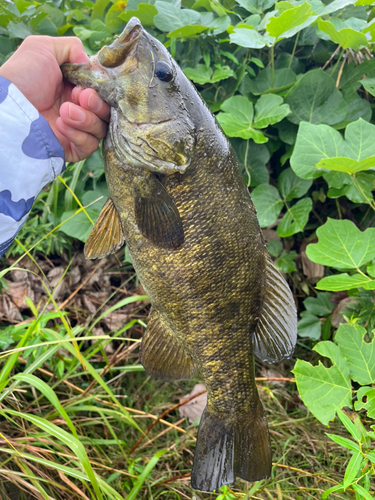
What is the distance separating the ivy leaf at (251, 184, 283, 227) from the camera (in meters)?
2.00

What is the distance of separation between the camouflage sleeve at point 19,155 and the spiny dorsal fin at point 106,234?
22 centimetres

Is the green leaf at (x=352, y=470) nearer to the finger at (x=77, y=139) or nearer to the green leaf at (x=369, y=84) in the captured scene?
the finger at (x=77, y=139)

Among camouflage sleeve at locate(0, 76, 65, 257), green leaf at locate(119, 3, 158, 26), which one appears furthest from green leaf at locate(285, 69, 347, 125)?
camouflage sleeve at locate(0, 76, 65, 257)

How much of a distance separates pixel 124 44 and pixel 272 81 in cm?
129

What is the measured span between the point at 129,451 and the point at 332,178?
1624mm

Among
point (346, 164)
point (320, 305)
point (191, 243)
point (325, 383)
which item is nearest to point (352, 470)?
point (325, 383)

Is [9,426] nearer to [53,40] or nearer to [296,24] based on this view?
[53,40]

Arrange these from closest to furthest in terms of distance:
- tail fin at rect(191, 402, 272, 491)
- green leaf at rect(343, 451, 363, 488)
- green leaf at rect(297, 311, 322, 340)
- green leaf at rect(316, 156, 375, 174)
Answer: green leaf at rect(343, 451, 363, 488) → tail fin at rect(191, 402, 272, 491) → green leaf at rect(316, 156, 375, 174) → green leaf at rect(297, 311, 322, 340)

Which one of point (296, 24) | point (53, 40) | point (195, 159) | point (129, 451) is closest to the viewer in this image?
point (195, 159)

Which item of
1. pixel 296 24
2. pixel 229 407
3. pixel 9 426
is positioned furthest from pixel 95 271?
pixel 296 24

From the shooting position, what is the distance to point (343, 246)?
1565 millimetres

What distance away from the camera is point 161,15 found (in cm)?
Result: 193

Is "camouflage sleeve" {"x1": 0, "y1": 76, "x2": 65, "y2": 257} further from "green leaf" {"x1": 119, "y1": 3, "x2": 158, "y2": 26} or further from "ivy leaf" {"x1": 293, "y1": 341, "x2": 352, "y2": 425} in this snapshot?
"green leaf" {"x1": 119, "y1": 3, "x2": 158, "y2": 26}

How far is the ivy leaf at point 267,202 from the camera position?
2.00 metres
